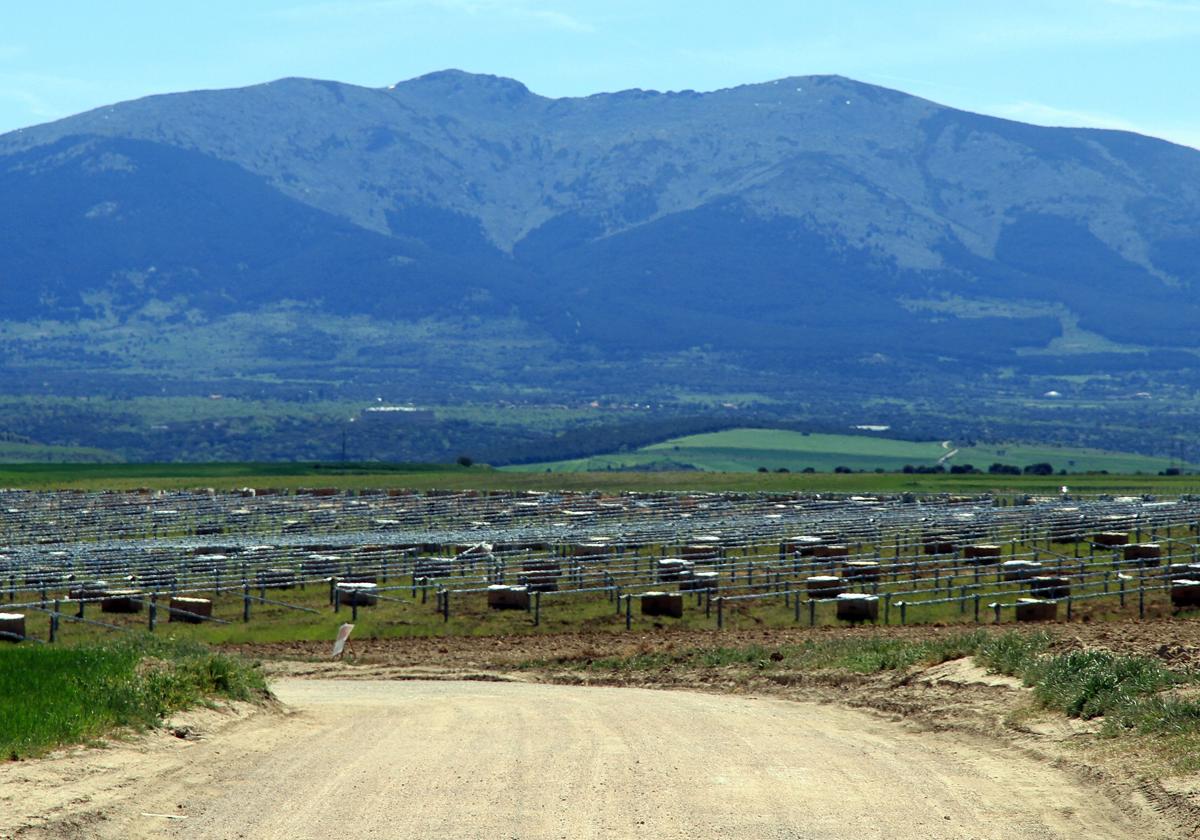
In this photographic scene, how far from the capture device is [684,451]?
18812 cm

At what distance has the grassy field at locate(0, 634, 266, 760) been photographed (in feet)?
57.5

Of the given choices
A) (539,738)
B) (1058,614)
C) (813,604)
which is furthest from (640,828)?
(1058,614)

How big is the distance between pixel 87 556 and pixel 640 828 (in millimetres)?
40231

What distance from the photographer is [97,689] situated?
65.6 feet

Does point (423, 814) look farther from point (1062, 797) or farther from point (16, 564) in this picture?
point (16, 564)

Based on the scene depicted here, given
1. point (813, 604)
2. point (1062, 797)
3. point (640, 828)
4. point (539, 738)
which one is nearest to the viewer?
point (640, 828)

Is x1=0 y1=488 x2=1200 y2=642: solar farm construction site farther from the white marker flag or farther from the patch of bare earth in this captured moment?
the patch of bare earth

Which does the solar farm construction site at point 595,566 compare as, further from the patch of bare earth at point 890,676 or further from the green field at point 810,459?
the green field at point 810,459

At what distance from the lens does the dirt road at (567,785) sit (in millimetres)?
14328

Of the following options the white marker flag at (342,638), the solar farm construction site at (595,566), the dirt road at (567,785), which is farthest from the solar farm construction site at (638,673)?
the white marker flag at (342,638)

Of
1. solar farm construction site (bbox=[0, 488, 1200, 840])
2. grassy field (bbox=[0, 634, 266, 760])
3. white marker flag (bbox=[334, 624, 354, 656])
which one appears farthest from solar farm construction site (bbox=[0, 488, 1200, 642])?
grassy field (bbox=[0, 634, 266, 760])

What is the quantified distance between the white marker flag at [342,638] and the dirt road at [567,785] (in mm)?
12871

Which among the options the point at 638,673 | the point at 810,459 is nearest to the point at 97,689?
the point at 638,673

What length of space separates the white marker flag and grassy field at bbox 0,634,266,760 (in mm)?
8740
